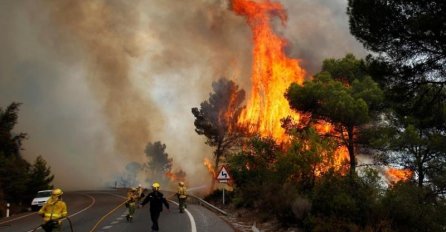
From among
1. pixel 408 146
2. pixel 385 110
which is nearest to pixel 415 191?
pixel 408 146

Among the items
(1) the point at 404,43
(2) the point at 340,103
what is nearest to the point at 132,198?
(1) the point at 404,43

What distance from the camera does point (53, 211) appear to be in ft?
37.2

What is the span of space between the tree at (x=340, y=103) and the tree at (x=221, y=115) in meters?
23.6

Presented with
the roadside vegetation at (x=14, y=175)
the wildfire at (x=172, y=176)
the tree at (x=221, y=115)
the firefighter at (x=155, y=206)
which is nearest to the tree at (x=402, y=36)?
the firefighter at (x=155, y=206)

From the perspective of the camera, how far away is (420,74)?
17594mm

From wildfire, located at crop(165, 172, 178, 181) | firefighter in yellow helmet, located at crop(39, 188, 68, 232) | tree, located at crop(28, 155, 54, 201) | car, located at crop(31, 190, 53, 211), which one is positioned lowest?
firefighter in yellow helmet, located at crop(39, 188, 68, 232)

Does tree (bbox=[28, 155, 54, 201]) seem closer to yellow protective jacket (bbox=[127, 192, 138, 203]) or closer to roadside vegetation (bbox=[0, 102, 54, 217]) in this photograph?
roadside vegetation (bbox=[0, 102, 54, 217])

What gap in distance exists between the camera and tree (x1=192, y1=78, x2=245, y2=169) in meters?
57.2

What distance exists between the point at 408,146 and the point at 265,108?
46.5 feet

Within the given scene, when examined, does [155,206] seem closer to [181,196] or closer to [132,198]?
[132,198]

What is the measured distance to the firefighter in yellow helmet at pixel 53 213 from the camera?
11.2 meters

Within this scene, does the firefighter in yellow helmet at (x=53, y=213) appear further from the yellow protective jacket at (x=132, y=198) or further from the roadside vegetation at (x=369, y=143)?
the yellow protective jacket at (x=132, y=198)

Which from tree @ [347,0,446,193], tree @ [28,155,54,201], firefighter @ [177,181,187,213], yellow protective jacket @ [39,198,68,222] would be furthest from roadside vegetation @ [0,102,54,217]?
tree @ [347,0,446,193]

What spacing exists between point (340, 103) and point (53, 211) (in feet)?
73.3
